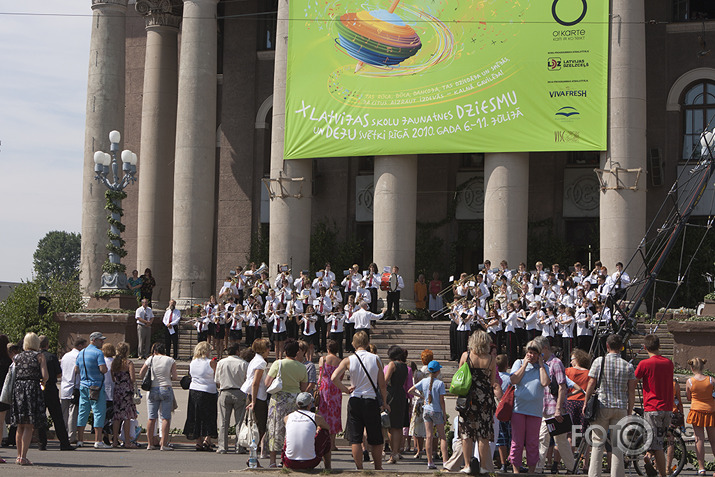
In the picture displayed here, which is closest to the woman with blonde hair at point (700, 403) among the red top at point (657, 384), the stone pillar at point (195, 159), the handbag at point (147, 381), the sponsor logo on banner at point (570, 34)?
the red top at point (657, 384)

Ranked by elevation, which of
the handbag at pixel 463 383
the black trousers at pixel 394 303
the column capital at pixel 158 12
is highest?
the column capital at pixel 158 12

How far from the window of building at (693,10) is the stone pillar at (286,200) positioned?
43.8 ft

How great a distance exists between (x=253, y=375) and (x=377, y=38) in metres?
20.5

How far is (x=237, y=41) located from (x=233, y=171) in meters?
5.10

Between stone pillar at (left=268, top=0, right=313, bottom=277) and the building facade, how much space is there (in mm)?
46

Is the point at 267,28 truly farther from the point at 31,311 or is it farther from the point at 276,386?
the point at 276,386

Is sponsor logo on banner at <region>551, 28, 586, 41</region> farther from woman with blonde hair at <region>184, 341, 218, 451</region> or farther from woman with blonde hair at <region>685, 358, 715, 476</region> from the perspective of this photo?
woman with blonde hair at <region>184, 341, 218, 451</region>

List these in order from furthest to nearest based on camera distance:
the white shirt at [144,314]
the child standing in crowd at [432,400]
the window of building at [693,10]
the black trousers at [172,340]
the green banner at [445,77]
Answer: the window of building at [693,10], the green banner at [445,77], the black trousers at [172,340], the white shirt at [144,314], the child standing in crowd at [432,400]

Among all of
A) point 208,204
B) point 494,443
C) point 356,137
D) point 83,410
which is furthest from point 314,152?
point 494,443

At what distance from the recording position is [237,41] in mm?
41250

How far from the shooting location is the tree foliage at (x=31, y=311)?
3006 centimetres

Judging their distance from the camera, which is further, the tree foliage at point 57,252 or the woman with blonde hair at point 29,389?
the tree foliage at point 57,252

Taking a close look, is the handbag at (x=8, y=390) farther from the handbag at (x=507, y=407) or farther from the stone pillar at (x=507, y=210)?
the stone pillar at (x=507, y=210)

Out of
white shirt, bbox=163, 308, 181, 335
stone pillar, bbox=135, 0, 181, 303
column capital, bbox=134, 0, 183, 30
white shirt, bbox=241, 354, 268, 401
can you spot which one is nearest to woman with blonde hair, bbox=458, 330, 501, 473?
white shirt, bbox=241, 354, 268, 401
